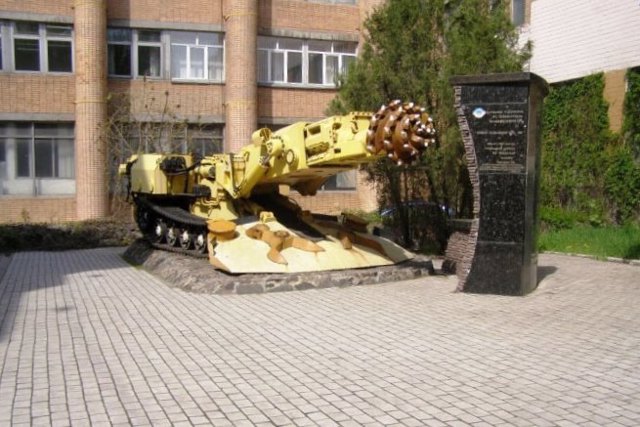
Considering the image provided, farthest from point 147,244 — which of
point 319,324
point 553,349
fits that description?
point 553,349

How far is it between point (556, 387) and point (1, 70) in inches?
906

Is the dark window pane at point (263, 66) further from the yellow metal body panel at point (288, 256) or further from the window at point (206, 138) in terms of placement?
the yellow metal body panel at point (288, 256)

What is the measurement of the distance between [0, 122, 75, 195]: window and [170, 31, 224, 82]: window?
15.0 feet

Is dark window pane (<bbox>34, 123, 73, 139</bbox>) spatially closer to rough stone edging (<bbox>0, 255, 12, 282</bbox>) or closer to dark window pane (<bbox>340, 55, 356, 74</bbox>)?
rough stone edging (<bbox>0, 255, 12, 282</bbox>)

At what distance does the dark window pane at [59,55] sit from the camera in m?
24.5

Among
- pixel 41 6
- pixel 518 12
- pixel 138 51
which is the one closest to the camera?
pixel 518 12

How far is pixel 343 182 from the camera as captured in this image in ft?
91.9

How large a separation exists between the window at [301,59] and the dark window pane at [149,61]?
12.6 feet

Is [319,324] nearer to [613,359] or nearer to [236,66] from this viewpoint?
[613,359]

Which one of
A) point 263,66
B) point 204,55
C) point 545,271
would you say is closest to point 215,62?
point 204,55

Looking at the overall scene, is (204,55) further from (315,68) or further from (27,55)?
(27,55)

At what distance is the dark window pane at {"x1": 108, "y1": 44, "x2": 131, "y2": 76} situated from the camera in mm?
25266

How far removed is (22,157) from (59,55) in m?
3.82

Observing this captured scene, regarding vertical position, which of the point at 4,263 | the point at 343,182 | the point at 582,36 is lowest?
the point at 4,263
